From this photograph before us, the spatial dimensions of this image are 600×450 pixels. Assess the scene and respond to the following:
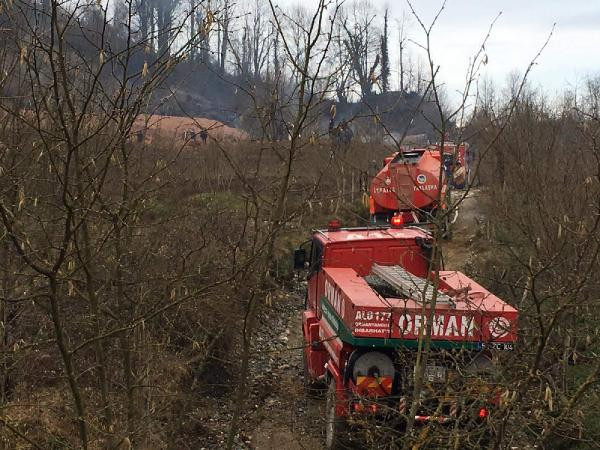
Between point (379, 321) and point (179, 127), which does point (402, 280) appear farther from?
point (179, 127)

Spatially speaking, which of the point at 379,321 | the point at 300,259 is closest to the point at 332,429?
the point at 379,321

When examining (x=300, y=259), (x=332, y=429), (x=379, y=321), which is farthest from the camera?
(x=300, y=259)

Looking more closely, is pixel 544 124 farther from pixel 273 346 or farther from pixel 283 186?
pixel 283 186

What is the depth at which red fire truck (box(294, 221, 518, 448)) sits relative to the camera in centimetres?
525

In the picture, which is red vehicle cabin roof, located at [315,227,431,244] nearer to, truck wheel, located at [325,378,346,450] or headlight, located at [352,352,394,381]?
truck wheel, located at [325,378,346,450]

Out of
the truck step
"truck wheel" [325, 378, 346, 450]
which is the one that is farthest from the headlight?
the truck step

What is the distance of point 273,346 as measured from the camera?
448 inches

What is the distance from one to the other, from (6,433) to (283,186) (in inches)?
147

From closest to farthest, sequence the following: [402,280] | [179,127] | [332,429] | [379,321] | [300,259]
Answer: [379,321], [332,429], [402,280], [179,127], [300,259]

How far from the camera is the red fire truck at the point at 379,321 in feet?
17.2

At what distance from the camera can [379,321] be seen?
591cm

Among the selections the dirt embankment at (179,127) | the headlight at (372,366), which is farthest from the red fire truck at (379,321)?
the dirt embankment at (179,127)

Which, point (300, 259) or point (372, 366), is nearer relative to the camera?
point (372, 366)

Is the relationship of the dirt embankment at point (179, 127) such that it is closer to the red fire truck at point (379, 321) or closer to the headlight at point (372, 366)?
the red fire truck at point (379, 321)
